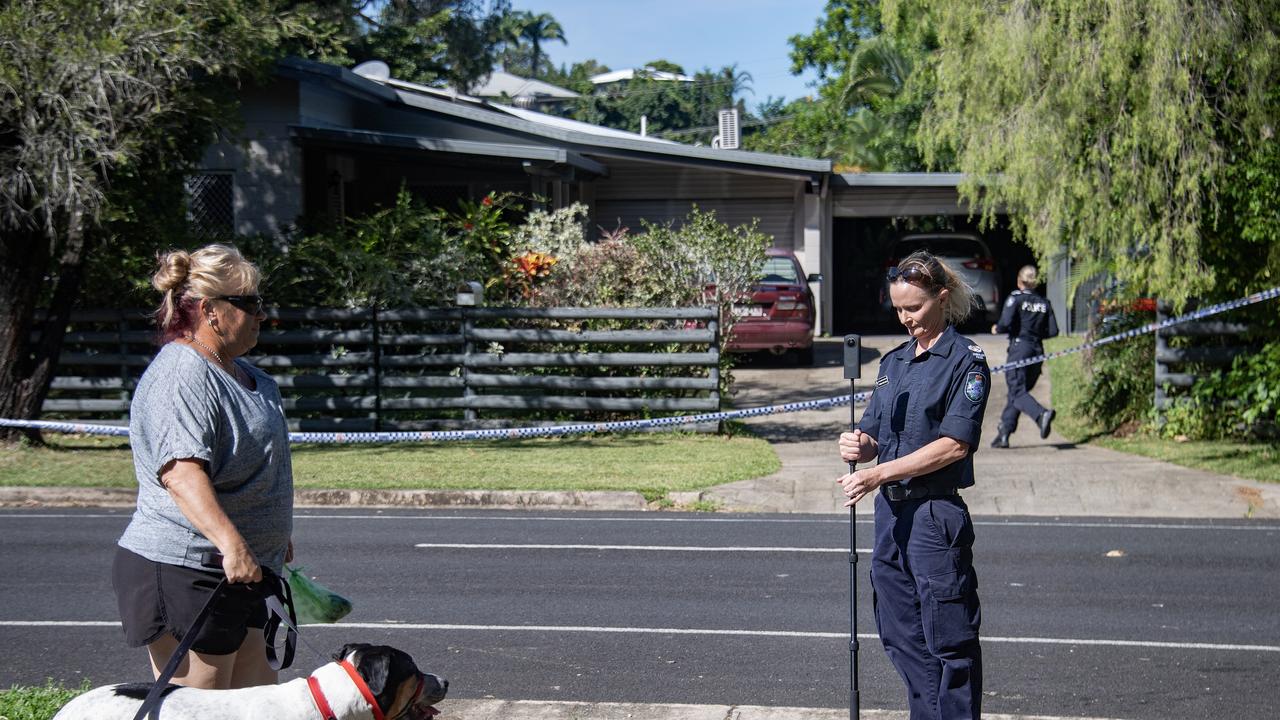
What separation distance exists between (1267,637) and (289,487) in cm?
535

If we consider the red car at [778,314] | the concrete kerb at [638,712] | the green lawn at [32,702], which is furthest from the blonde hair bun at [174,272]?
the red car at [778,314]

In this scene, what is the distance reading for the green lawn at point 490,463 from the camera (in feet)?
38.4

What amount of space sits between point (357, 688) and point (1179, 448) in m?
11.4

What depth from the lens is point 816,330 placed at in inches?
957

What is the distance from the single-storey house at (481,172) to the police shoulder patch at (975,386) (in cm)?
1187

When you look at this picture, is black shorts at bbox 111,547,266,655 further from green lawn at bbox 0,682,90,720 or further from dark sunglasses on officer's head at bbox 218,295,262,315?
green lawn at bbox 0,682,90,720

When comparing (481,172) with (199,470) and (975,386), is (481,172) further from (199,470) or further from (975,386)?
(199,470)

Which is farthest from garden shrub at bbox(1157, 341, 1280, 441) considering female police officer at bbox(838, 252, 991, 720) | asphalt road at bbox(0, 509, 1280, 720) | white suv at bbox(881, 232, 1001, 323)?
female police officer at bbox(838, 252, 991, 720)

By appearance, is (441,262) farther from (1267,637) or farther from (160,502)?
(160,502)

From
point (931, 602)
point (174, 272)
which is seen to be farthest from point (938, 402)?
point (174, 272)

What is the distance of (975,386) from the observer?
14.6ft

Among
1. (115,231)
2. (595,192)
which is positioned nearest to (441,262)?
(115,231)

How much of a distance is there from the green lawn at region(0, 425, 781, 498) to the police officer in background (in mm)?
2545

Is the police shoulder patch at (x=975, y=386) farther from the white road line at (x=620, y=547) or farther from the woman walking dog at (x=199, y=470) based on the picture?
the white road line at (x=620, y=547)
